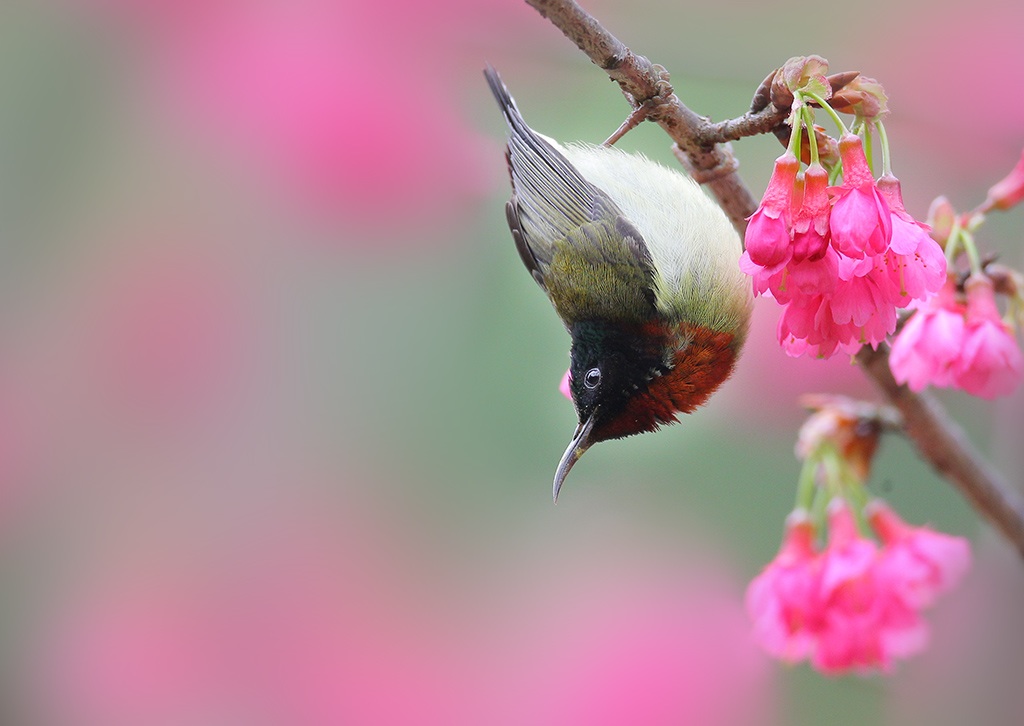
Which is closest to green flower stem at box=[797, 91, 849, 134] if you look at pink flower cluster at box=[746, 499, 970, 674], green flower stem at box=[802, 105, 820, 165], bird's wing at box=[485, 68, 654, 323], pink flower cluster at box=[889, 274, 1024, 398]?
green flower stem at box=[802, 105, 820, 165]

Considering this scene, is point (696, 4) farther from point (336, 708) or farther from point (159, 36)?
point (336, 708)

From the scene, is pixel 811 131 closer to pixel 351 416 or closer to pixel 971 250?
pixel 971 250

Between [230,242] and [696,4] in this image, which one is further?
[230,242]

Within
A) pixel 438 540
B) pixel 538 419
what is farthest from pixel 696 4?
pixel 438 540

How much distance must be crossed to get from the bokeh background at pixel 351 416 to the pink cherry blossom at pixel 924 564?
0.61 meters

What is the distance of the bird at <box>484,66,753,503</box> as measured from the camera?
77 centimetres

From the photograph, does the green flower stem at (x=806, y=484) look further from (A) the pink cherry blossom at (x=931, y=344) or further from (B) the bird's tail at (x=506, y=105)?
(B) the bird's tail at (x=506, y=105)

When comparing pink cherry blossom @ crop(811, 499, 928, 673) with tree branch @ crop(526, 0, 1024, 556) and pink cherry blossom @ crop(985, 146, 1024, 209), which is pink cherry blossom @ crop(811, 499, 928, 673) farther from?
pink cherry blossom @ crop(985, 146, 1024, 209)

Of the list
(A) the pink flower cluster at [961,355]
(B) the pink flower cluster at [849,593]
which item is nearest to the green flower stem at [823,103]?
(A) the pink flower cluster at [961,355]

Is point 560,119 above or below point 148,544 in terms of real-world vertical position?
above

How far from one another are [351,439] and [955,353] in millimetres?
1314

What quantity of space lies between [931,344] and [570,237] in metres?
0.32

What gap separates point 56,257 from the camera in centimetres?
163

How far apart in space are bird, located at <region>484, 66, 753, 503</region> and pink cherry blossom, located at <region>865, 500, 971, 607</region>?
0.71 ft
